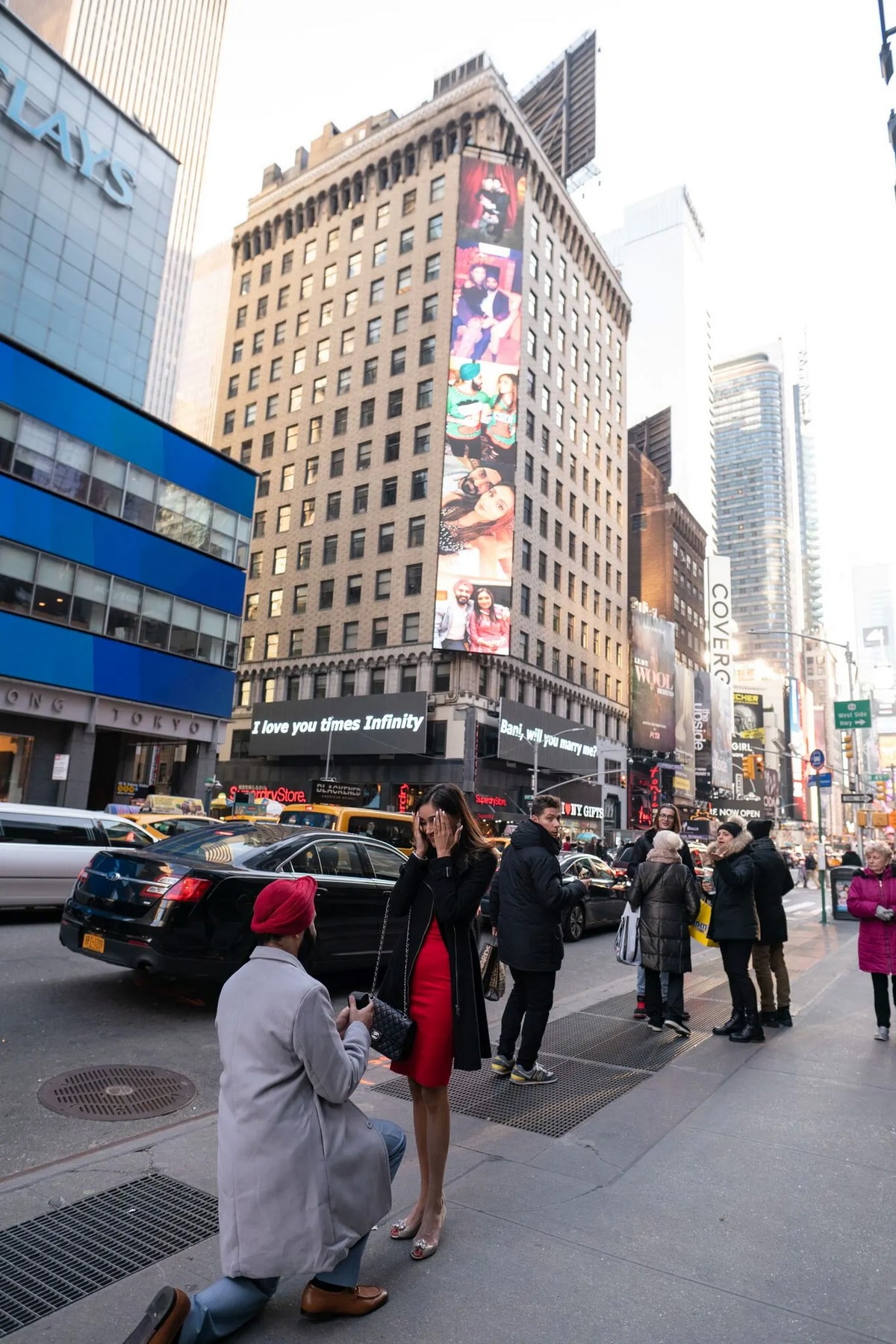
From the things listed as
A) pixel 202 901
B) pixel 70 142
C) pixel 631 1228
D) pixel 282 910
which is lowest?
pixel 631 1228

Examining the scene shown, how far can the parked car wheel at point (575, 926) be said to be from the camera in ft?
50.0

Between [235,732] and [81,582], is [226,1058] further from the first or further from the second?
[235,732]

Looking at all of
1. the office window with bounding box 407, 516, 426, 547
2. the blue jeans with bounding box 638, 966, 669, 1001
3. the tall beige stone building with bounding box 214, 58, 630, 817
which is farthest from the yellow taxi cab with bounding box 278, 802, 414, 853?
the office window with bounding box 407, 516, 426, 547

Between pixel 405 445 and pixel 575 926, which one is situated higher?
pixel 405 445

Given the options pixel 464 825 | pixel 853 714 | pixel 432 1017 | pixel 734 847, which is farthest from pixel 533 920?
pixel 853 714

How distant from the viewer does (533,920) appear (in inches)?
235

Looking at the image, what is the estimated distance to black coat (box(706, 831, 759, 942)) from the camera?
7.70 m

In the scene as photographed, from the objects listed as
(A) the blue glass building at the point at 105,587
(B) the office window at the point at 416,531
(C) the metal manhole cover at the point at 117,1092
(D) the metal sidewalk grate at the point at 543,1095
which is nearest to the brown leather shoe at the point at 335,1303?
(D) the metal sidewalk grate at the point at 543,1095

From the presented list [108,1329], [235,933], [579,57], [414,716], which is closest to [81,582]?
[414,716]

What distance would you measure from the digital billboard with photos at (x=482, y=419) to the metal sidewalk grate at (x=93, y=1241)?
138ft

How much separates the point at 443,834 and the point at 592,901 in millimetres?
13362

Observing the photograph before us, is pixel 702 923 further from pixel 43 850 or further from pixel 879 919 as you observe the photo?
pixel 43 850

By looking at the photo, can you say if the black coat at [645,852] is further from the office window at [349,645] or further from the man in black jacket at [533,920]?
the office window at [349,645]

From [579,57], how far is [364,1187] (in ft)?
315
